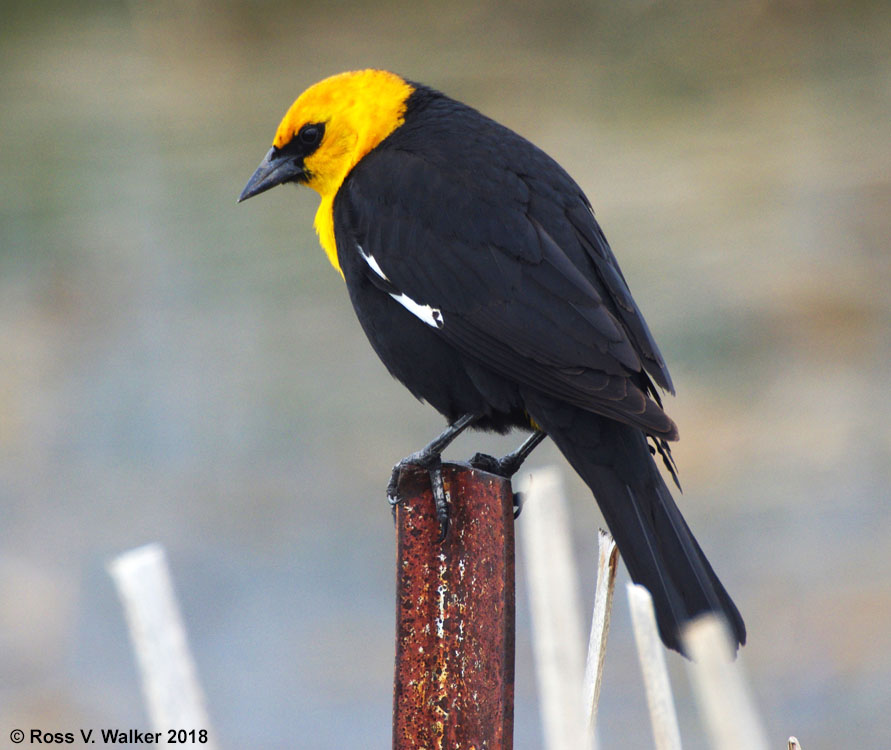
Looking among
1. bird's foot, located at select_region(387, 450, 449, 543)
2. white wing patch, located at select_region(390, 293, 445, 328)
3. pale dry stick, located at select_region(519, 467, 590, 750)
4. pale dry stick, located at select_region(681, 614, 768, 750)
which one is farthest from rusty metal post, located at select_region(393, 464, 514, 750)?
white wing patch, located at select_region(390, 293, 445, 328)

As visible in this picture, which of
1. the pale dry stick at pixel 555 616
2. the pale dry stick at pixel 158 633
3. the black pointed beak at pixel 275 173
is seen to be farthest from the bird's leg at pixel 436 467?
the black pointed beak at pixel 275 173

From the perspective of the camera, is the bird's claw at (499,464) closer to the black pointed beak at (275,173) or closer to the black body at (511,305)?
the black body at (511,305)

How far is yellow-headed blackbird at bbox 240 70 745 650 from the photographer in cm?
173

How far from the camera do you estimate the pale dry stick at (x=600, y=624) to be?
126cm

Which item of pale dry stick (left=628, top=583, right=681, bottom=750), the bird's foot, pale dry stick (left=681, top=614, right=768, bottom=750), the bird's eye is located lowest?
pale dry stick (left=681, top=614, right=768, bottom=750)

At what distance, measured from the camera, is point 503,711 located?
129cm

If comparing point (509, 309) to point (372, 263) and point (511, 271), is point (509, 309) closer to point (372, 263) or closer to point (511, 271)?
point (511, 271)

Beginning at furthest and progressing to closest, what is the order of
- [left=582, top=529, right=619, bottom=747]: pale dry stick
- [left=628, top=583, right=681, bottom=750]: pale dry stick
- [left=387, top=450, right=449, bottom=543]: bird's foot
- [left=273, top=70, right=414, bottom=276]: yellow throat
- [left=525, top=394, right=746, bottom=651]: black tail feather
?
[left=273, top=70, right=414, bottom=276]: yellow throat < [left=525, top=394, right=746, bottom=651]: black tail feather < [left=387, top=450, right=449, bottom=543]: bird's foot < [left=582, top=529, right=619, bottom=747]: pale dry stick < [left=628, top=583, right=681, bottom=750]: pale dry stick

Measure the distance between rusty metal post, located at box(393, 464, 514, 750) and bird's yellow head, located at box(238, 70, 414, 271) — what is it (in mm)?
976

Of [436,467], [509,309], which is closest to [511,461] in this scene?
[509,309]

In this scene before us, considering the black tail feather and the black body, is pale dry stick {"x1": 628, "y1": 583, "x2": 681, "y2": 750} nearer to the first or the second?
the black tail feather

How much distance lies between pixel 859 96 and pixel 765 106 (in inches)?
15.7

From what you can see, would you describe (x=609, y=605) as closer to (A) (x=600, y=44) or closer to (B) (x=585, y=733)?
(B) (x=585, y=733)

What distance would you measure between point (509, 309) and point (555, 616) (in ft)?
2.79
